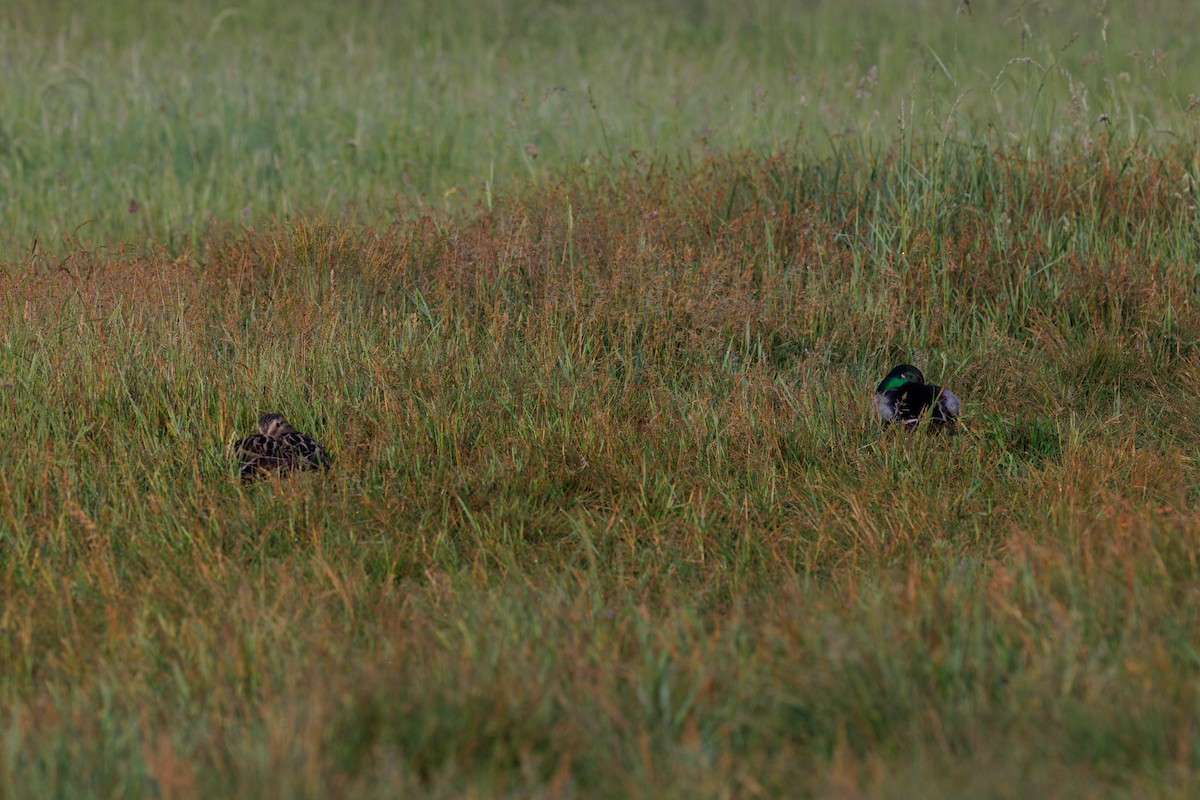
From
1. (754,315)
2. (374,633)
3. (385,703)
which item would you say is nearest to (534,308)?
(754,315)

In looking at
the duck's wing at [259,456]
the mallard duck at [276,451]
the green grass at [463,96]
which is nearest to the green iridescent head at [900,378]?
the green grass at [463,96]

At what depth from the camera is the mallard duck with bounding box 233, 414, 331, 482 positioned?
11.9 feet

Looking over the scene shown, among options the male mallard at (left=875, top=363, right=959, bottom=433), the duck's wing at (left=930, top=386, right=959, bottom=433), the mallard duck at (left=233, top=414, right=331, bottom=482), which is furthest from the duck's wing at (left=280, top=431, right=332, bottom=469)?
the duck's wing at (left=930, top=386, right=959, bottom=433)

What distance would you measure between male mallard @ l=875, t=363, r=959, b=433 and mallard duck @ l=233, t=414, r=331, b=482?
189 cm

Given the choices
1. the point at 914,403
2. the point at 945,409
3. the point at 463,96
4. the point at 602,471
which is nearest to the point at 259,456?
the point at 602,471

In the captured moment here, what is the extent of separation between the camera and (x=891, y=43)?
11.3m

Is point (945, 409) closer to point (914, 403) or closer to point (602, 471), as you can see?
point (914, 403)

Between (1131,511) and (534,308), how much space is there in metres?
2.48

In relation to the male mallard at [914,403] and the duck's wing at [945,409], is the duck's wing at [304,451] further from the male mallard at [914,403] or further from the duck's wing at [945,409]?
the duck's wing at [945,409]

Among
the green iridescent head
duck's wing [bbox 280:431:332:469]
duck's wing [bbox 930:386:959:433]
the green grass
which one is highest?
the green grass

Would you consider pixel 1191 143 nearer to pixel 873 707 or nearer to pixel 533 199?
pixel 533 199

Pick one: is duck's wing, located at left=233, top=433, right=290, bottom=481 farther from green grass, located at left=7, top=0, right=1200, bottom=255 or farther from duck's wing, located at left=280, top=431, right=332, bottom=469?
green grass, located at left=7, top=0, right=1200, bottom=255

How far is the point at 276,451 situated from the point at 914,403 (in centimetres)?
212

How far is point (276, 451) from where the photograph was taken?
12.0ft
